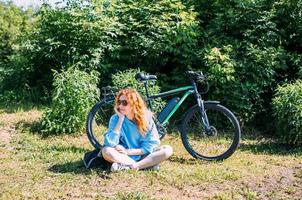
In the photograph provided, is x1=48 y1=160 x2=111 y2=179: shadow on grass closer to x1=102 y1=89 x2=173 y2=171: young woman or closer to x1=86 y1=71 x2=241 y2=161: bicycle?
x1=102 y1=89 x2=173 y2=171: young woman

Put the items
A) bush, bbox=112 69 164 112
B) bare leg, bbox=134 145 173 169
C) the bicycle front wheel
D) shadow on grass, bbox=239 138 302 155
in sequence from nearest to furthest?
1. bare leg, bbox=134 145 173 169
2. the bicycle front wheel
3. shadow on grass, bbox=239 138 302 155
4. bush, bbox=112 69 164 112

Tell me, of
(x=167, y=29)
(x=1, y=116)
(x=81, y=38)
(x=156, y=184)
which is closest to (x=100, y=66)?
(x=81, y=38)

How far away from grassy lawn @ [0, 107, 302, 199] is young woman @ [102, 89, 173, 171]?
0.52 feet

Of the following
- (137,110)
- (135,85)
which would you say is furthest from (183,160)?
(135,85)

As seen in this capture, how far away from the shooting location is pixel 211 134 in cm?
664

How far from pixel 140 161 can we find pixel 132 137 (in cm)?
30

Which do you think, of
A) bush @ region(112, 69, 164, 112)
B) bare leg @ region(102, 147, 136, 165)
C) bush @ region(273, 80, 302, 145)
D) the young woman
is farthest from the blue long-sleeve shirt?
bush @ region(273, 80, 302, 145)

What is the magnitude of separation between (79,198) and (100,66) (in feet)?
12.9

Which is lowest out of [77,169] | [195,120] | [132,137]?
[77,169]

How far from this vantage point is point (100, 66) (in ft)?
28.7

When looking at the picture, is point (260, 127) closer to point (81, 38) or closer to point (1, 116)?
point (81, 38)

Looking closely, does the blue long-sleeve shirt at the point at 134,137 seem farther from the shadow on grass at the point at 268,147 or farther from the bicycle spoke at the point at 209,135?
the shadow on grass at the point at 268,147

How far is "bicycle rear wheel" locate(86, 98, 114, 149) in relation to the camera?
6.89 metres

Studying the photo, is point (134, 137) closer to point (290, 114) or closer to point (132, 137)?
point (132, 137)
